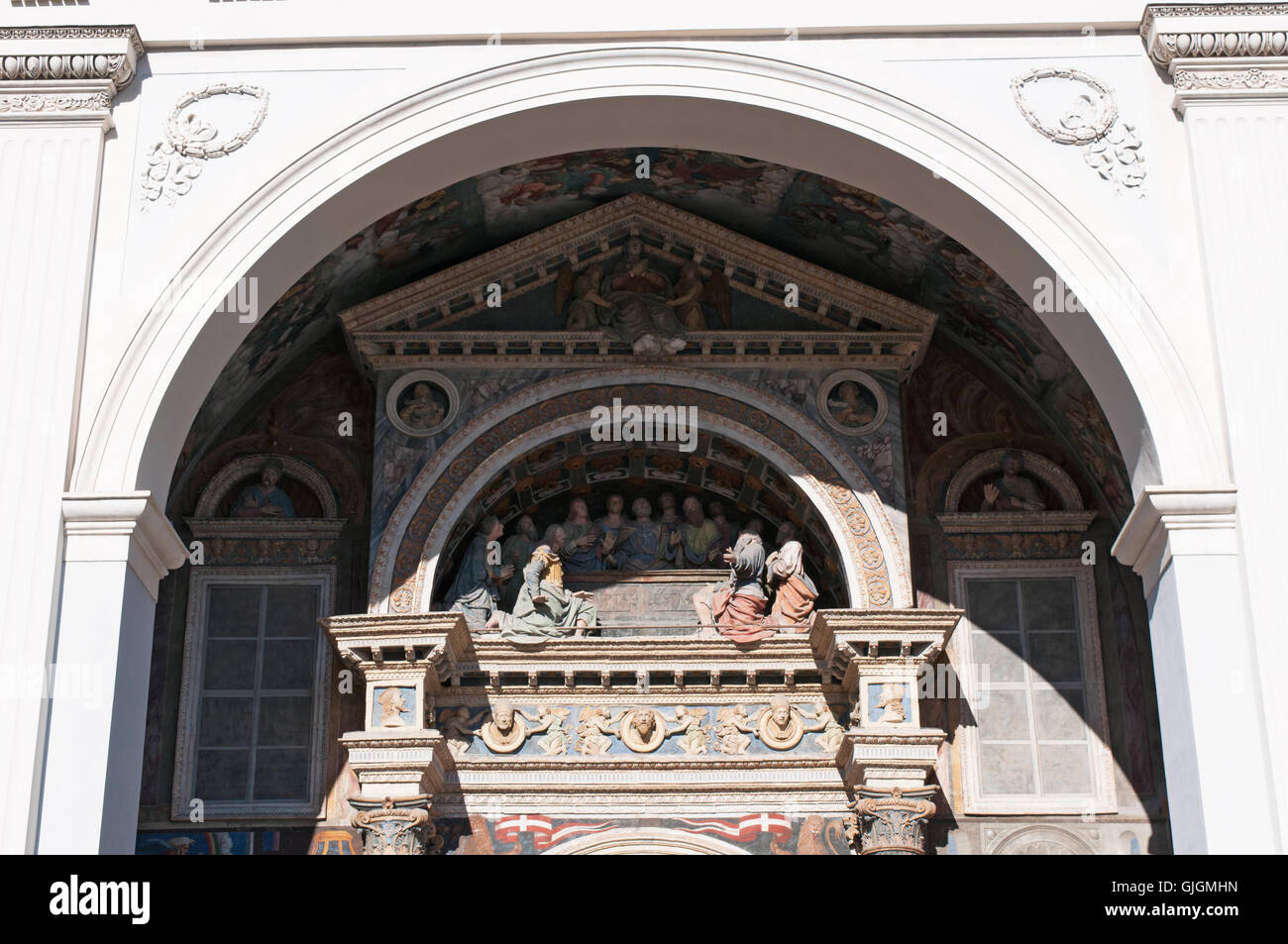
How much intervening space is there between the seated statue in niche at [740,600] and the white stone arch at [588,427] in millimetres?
663

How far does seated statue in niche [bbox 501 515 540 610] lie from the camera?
15383mm

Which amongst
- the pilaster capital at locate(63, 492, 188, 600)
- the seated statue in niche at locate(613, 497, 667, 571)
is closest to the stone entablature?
the seated statue in niche at locate(613, 497, 667, 571)

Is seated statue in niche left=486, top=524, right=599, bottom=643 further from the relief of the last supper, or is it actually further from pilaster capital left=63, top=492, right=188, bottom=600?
pilaster capital left=63, top=492, right=188, bottom=600

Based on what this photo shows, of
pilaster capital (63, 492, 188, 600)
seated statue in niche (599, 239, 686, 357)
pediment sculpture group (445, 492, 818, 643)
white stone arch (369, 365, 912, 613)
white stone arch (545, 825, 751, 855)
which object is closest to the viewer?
pilaster capital (63, 492, 188, 600)

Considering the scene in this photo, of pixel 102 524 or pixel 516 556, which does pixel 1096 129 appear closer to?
pixel 516 556

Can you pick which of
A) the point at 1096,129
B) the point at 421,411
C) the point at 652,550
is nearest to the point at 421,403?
the point at 421,411

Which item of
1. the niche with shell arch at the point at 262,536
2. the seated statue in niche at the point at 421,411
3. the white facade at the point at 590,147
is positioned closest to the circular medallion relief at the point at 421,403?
the seated statue in niche at the point at 421,411

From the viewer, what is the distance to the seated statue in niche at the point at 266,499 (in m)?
15.4

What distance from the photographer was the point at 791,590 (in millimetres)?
15023

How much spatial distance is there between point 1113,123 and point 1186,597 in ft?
10.6

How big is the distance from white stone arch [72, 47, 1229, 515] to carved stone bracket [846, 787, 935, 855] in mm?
3371

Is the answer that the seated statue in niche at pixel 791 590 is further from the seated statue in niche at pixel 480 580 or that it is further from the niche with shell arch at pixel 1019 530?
the seated statue in niche at pixel 480 580
